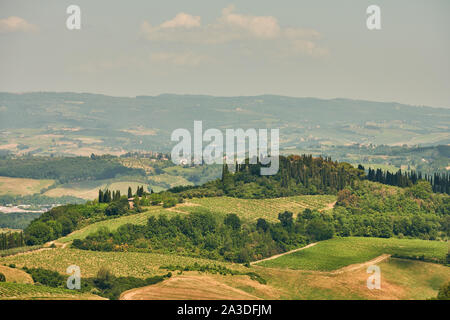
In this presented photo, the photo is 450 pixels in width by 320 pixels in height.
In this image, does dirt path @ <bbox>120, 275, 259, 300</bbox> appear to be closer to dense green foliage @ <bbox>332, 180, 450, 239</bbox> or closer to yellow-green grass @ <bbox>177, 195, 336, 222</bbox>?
yellow-green grass @ <bbox>177, 195, 336, 222</bbox>

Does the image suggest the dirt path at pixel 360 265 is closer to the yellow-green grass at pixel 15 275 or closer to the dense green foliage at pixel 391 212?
the dense green foliage at pixel 391 212

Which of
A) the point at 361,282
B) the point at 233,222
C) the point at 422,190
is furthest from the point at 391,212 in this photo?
the point at 361,282

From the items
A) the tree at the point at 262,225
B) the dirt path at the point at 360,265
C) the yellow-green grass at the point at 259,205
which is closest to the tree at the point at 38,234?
the yellow-green grass at the point at 259,205

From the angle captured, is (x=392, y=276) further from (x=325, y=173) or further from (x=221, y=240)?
(x=325, y=173)

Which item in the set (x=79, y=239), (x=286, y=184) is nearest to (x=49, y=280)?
(x=79, y=239)

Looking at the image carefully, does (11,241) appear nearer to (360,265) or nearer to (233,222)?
(233,222)
